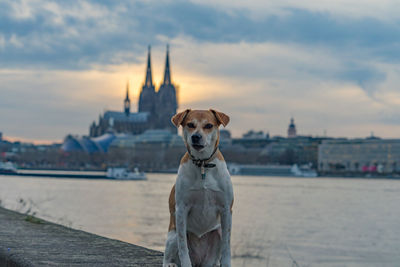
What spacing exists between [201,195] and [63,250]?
3.66ft

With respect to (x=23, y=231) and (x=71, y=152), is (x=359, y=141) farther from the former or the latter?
(x=23, y=231)

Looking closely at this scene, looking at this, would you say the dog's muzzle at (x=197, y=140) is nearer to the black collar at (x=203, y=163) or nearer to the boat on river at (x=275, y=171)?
the black collar at (x=203, y=163)

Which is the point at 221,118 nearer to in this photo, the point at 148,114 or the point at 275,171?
the point at 275,171

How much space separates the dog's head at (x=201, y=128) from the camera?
2.35 metres

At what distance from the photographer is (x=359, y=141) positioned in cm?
9894

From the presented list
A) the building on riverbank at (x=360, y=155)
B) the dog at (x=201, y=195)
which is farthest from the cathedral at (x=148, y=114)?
the dog at (x=201, y=195)

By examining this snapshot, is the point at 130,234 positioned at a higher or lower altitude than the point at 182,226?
lower

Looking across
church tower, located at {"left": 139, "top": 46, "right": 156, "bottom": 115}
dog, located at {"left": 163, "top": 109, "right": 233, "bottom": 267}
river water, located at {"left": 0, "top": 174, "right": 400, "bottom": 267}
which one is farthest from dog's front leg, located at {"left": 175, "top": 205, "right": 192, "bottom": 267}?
church tower, located at {"left": 139, "top": 46, "right": 156, "bottom": 115}

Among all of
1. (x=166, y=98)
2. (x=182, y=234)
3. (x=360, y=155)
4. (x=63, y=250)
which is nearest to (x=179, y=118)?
(x=182, y=234)

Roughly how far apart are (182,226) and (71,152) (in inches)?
4343

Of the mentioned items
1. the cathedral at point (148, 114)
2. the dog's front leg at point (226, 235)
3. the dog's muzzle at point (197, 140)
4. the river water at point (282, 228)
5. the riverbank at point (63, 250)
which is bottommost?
the river water at point (282, 228)

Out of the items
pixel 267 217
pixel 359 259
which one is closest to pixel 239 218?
pixel 267 217

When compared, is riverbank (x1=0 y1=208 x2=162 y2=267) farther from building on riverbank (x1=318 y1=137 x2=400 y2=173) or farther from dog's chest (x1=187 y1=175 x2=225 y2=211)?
building on riverbank (x1=318 y1=137 x2=400 y2=173)

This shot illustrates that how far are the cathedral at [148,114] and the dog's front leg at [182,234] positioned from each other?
4356 inches
